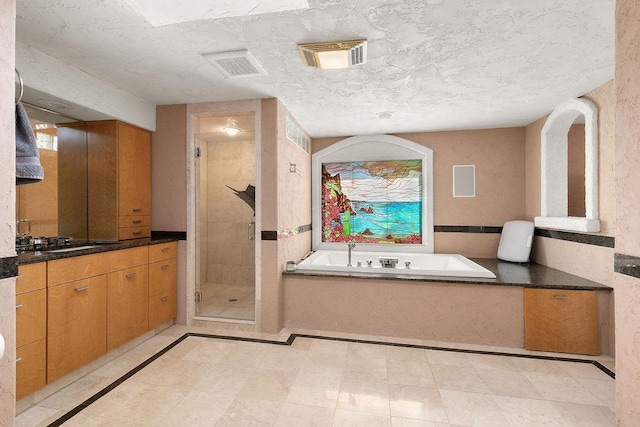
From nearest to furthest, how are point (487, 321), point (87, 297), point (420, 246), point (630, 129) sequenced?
point (630, 129), point (87, 297), point (487, 321), point (420, 246)

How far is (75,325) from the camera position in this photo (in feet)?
6.73

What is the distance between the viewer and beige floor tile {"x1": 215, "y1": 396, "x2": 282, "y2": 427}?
67.4 inches

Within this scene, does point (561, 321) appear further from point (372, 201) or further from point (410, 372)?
point (372, 201)

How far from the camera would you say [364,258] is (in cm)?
402

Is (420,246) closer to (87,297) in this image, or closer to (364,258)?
(364,258)

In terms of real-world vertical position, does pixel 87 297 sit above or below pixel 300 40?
below

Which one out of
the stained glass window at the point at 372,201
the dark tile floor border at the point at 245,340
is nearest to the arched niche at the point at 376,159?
the stained glass window at the point at 372,201

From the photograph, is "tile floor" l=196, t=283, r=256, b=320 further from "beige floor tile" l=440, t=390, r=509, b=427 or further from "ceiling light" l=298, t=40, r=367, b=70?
"ceiling light" l=298, t=40, r=367, b=70

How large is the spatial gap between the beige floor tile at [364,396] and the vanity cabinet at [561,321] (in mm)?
1481

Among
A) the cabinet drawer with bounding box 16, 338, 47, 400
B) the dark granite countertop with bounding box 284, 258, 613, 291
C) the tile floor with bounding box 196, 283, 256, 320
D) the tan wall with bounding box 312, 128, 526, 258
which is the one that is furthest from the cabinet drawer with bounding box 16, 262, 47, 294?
the tan wall with bounding box 312, 128, 526, 258

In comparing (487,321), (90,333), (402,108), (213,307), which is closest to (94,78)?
(90,333)

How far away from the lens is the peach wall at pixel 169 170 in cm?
311

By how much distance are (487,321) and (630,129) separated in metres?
2.06

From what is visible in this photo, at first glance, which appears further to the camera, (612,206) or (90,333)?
(612,206)
